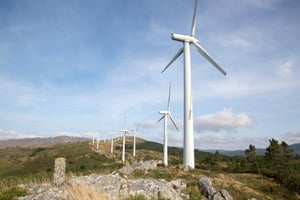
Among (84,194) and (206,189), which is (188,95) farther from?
(84,194)

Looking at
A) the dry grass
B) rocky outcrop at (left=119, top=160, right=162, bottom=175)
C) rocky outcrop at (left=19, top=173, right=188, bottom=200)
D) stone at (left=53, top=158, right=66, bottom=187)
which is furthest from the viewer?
rocky outcrop at (left=119, top=160, right=162, bottom=175)

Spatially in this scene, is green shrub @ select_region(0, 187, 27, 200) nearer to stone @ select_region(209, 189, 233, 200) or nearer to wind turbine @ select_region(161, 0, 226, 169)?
stone @ select_region(209, 189, 233, 200)

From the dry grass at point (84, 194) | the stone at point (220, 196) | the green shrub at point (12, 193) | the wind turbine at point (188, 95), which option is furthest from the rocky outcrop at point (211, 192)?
the green shrub at point (12, 193)

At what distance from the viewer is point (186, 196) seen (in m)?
14.5

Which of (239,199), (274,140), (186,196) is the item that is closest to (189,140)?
(239,199)

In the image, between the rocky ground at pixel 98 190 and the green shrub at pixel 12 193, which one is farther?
the green shrub at pixel 12 193

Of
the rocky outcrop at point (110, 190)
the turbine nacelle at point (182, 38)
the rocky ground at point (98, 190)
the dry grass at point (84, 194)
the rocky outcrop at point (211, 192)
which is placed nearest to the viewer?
the dry grass at point (84, 194)

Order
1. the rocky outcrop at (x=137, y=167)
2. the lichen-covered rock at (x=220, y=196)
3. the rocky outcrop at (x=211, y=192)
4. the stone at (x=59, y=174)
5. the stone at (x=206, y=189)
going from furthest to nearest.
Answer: the rocky outcrop at (x=137, y=167), the stone at (x=206, y=189), the rocky outcrop at (x=211, y=192), the lichen-covered rock at (x=220, y=196), the stone at (x=59, y=174)

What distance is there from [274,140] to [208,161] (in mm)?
16840

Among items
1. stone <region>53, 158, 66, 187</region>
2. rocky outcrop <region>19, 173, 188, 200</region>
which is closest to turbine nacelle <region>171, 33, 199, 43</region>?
rocky outcrop <region>19, 173, 188, 200</region>

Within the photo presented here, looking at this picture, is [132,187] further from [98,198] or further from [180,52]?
[180,52]

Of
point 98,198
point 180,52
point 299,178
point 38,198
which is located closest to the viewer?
point 98,198

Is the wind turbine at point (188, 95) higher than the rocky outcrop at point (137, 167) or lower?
higher

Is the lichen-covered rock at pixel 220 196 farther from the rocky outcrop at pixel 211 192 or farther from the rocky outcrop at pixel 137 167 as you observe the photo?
the rocky outcrop at pixel 137 167
